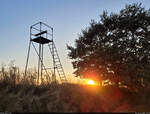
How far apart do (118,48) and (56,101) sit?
7.14 m

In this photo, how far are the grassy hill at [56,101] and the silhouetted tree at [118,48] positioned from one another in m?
2.48

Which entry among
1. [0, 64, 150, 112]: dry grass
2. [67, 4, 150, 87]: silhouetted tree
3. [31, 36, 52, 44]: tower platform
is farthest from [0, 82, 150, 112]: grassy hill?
[31, 36, 52, 44]: tower platform

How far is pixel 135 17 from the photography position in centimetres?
1591

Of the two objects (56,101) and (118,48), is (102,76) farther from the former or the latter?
(56,101)

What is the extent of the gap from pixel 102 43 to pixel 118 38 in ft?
4.15

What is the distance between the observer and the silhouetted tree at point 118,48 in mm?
13916

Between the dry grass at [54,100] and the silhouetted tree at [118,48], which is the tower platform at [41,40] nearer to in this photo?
the silhouetted tree at [118,48]

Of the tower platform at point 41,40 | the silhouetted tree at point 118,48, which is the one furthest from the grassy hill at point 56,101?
the tower platform at point 41,40

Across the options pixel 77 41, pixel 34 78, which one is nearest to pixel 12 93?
pixel 34 78

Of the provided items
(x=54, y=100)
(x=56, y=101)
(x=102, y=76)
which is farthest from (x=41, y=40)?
(x=56, y=101)

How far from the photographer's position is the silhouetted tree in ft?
45.7

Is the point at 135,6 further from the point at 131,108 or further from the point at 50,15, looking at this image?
the point at 131,108

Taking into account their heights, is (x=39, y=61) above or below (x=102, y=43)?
below

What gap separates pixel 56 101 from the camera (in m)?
9.39
